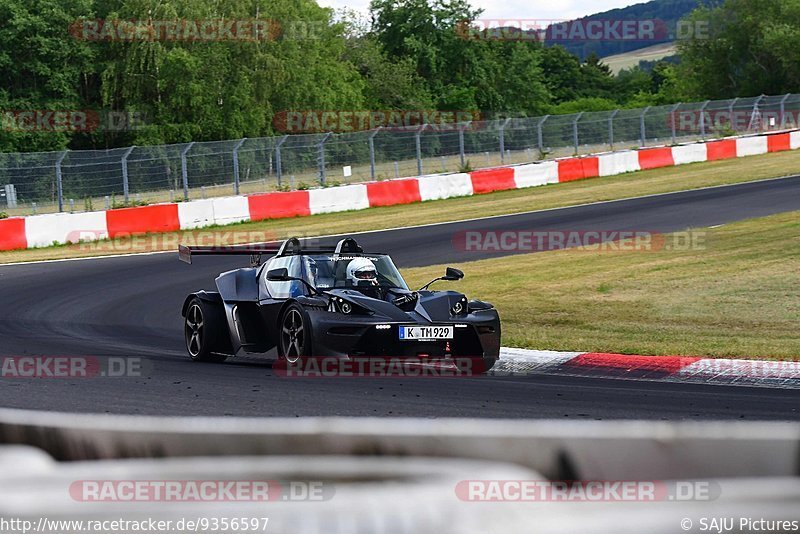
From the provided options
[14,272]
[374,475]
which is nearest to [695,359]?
[374,475]

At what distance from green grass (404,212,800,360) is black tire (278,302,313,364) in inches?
100

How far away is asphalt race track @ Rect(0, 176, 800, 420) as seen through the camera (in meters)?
7.83

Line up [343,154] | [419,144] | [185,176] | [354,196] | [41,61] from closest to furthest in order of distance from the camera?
[185,176] → [354,196] → [343,154] → [419,144] → [41,61]

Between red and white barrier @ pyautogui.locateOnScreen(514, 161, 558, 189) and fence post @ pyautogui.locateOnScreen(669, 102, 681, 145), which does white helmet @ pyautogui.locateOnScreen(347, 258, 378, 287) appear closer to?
red and white barrier @ pyautogui.locateOnScreen(514, 161, 558, 189)

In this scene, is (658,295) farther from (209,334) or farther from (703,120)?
(703,120)

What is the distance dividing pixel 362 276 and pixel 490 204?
61.8ft

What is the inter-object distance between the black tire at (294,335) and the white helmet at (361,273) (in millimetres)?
798

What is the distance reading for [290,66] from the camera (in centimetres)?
6334

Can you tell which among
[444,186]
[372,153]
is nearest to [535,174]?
[444,186]

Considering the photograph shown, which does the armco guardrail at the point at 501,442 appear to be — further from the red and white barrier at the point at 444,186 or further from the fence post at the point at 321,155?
the red and white barrier at the point at 444,186

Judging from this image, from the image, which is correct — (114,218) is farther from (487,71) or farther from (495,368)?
(487,71)

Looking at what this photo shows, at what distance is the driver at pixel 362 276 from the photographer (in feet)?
35.5
